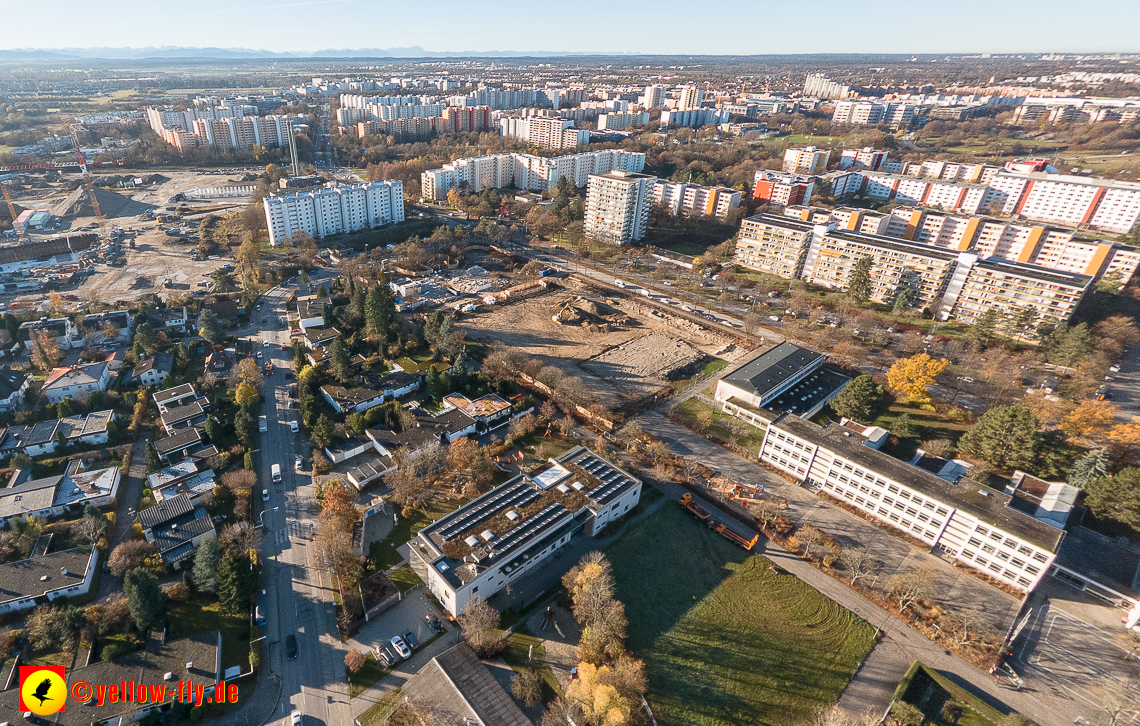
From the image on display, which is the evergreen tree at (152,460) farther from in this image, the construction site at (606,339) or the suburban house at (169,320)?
the construction site at (606,339)

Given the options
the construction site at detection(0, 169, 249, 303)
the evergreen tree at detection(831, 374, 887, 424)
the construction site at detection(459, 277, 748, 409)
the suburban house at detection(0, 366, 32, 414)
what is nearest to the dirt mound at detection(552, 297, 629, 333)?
the construction site at detection(459, 277, 748, 409)

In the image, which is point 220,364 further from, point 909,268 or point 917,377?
point 909,268

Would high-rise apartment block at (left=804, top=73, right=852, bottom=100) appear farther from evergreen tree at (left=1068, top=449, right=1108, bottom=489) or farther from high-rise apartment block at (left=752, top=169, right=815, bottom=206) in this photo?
evergreen tree at (left=1068, top=449, right=1108, bottom=489)

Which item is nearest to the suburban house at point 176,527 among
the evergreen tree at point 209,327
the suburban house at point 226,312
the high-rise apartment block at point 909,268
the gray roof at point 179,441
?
the gray roof at point 179,441

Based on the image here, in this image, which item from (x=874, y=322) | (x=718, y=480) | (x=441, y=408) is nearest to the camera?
Answer: (x=718, y=480)

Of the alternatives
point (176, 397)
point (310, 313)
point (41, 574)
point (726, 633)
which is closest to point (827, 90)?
point (310, 313)

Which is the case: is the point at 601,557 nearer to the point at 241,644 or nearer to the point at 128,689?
the point at 241,644

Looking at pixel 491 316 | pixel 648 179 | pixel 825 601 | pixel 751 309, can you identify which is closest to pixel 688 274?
pixel 751 309
